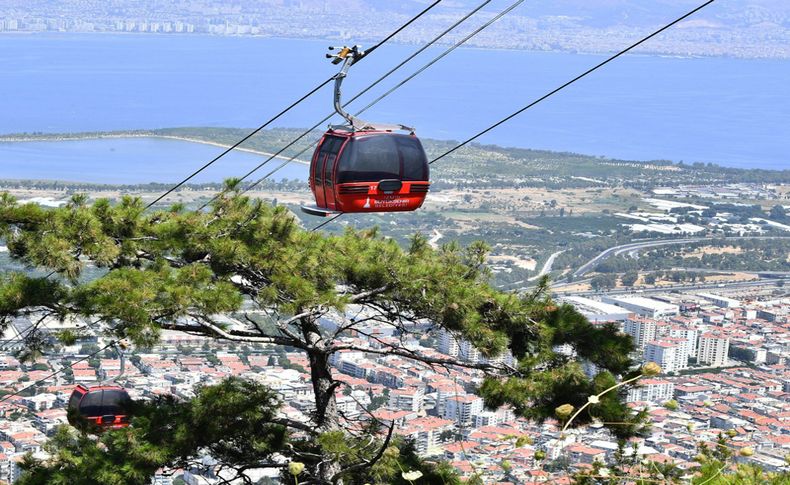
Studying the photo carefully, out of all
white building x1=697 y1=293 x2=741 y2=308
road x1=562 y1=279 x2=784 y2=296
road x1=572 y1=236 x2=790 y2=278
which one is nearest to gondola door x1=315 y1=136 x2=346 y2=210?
road x1=562 y1=279 x2=784 y2=296

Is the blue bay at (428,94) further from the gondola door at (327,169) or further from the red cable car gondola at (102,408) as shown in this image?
the gondola door at (327,169)

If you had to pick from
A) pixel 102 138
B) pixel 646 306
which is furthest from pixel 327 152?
pixel 102 138

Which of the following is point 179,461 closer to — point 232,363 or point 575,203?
point 232,363

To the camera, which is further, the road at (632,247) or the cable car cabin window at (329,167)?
the road at (632,247)

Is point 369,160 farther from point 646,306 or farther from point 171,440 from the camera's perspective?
point 646,306

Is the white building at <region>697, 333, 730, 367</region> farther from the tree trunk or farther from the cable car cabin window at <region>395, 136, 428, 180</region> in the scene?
the tree trunk

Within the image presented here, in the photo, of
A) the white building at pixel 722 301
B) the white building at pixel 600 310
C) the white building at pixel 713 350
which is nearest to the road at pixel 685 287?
the white building at pixel 722 301

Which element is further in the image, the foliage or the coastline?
the coastline

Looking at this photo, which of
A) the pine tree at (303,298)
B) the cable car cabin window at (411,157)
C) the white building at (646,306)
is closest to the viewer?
the pine tree at (303,298)
